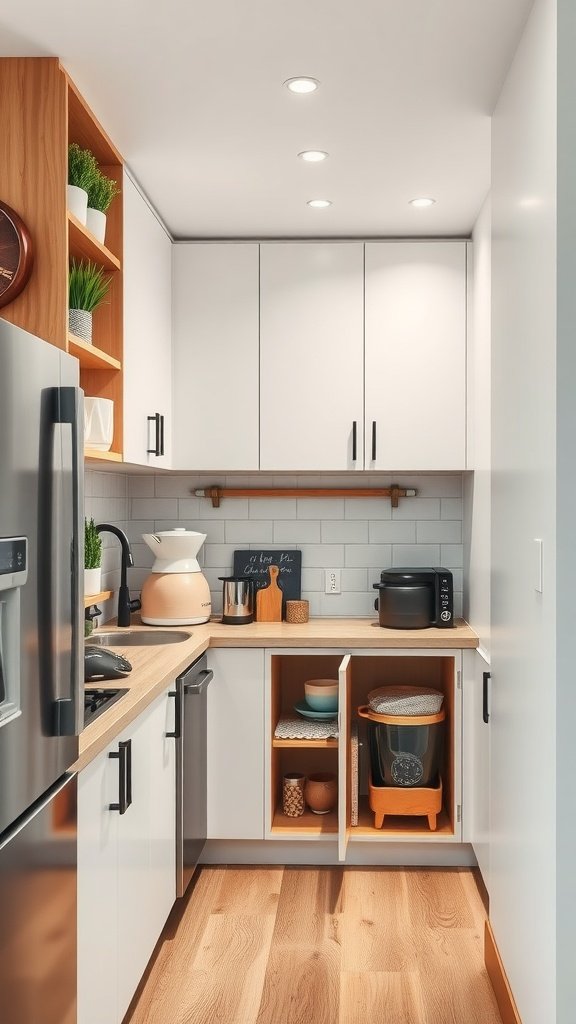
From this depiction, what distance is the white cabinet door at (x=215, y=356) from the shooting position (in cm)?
366

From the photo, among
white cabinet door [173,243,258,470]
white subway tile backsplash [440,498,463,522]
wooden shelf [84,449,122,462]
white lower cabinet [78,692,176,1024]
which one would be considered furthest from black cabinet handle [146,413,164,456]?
white subway tile backsplash [440,498,463,522]

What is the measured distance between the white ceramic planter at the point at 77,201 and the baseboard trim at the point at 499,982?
2263mm

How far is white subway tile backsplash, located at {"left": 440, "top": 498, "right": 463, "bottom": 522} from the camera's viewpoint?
158 inches

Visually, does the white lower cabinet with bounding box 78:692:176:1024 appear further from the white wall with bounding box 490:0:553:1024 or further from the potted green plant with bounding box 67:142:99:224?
the potted green plant with bounding box 67:142:99:224

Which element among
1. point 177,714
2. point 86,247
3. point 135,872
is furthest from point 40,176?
point 135,872

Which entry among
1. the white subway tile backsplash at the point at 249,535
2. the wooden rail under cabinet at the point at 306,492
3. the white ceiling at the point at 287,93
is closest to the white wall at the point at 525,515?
the white ceiling at the point at 287,93

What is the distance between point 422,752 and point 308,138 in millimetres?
2258

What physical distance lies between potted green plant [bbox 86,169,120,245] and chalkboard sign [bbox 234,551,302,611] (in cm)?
176

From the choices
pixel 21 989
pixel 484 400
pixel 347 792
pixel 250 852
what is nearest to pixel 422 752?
pixel 347 792

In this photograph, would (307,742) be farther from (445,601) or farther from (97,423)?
(97,423)

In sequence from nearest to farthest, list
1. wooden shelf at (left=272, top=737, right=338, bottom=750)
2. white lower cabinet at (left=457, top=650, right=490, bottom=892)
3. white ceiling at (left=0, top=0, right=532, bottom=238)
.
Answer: white ceiling at (left=0, top=0, right=532, bottom=238) < white lower cabinet at (left=457, top=650, right=490, bottom=892) < wooden shelf at (left=272, top=737, right=338, bottom=750)

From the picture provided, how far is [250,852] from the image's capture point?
3467mm

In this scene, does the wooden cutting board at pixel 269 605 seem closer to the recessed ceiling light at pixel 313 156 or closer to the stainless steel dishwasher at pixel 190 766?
the stainless steel dishwasher at pixel 190 766

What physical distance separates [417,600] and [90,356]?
5.46ft
